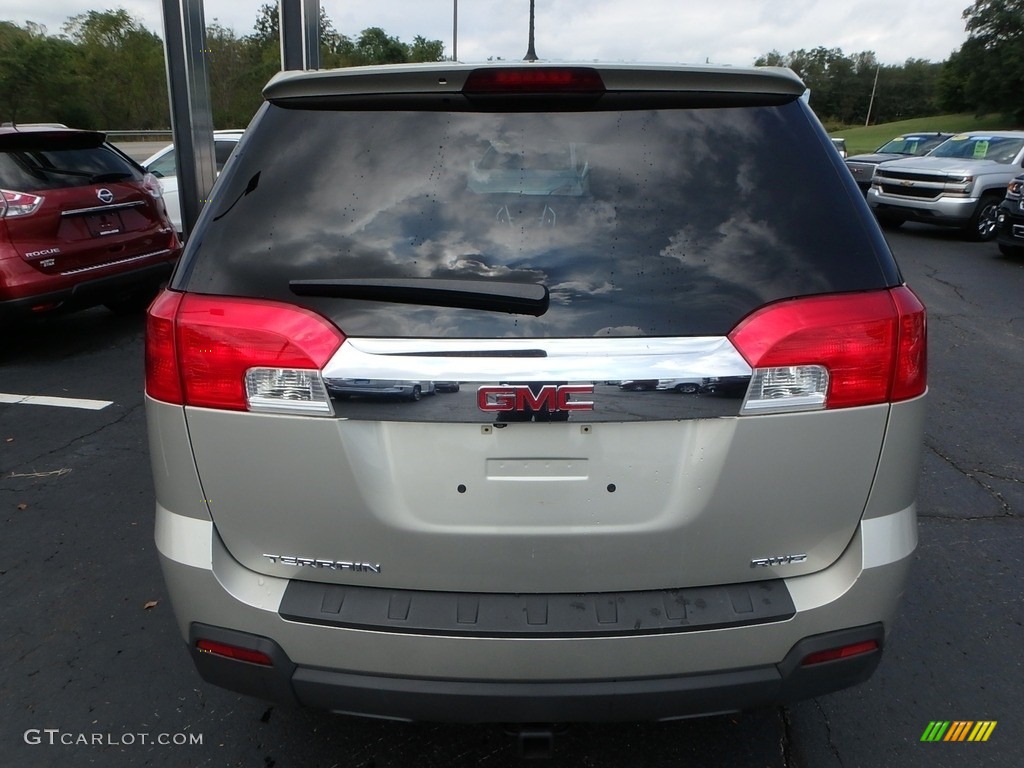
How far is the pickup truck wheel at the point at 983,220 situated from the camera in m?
13.4

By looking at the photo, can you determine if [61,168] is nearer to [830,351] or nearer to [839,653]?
[830,351]

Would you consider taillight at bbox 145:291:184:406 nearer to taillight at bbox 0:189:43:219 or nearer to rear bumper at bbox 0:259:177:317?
rear bumper at bbox 0:259:177:317

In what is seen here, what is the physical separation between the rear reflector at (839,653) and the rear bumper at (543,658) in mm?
15

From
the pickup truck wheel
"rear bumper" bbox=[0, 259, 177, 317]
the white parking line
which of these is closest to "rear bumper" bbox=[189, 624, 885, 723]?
the white parking line

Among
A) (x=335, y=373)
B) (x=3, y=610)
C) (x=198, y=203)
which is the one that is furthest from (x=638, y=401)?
(x=198, y=203)

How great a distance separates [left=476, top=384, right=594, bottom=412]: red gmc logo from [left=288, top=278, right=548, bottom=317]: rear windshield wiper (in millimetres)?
166

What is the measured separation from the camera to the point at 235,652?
1.84 metres

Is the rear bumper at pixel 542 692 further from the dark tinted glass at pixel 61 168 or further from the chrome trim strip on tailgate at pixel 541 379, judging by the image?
the dark tinted glass at pixel 61 168

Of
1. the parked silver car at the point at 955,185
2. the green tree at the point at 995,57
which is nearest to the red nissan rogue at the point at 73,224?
the parked silver car at the point at 955,185

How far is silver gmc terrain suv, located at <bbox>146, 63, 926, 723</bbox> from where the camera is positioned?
1672 millimetres

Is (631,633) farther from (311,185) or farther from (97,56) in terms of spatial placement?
(97,56)

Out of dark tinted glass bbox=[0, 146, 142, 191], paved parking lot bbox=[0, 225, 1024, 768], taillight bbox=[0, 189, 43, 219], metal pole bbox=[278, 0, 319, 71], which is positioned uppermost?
metal pole bbox=[278, 0, 319, 71]

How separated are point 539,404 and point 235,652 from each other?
933mm

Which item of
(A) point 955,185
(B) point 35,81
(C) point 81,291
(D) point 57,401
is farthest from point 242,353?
(B) point 35,81
